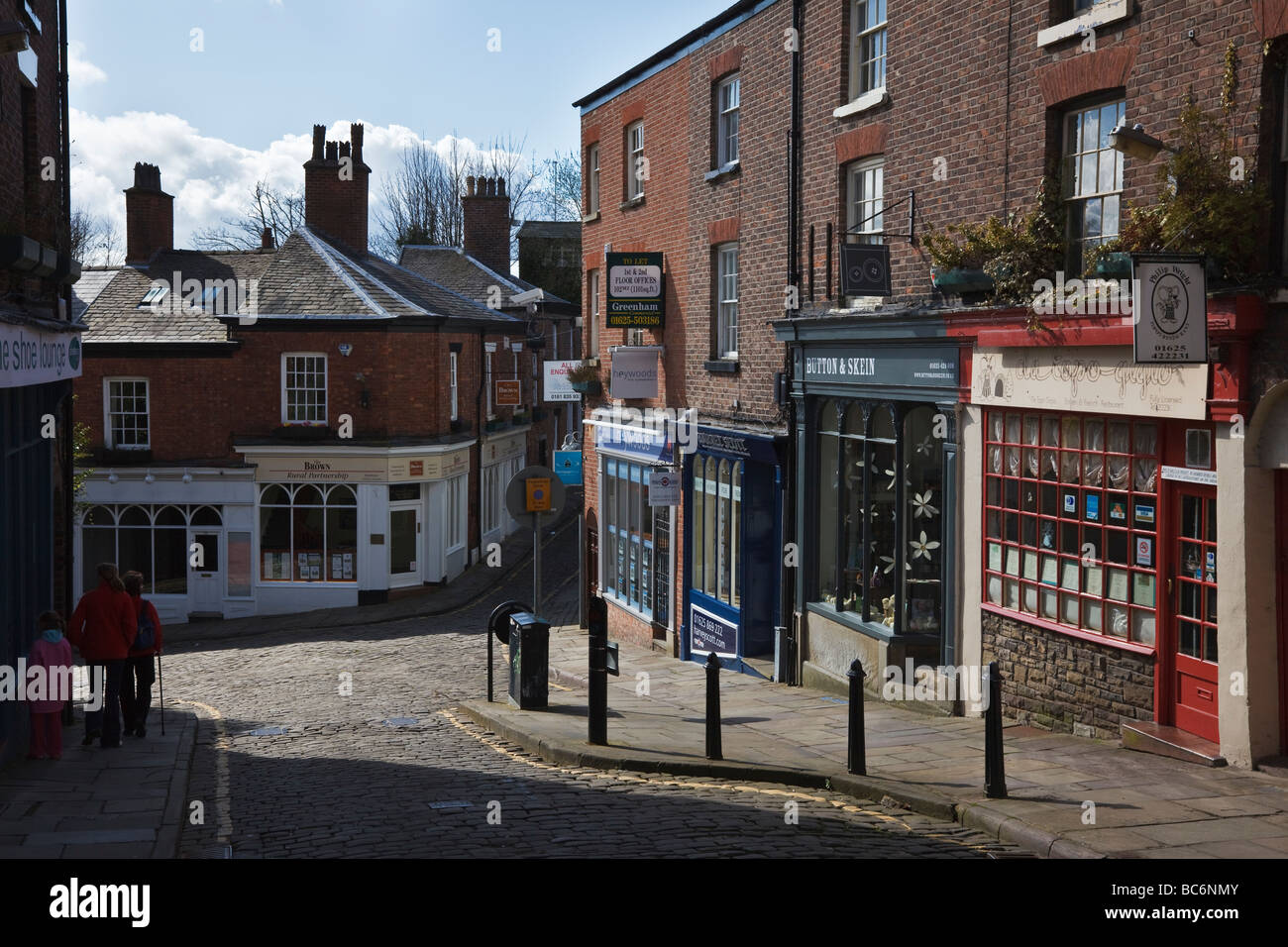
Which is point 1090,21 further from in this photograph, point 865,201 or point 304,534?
point 304,534

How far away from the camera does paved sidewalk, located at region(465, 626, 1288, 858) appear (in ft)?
27.7

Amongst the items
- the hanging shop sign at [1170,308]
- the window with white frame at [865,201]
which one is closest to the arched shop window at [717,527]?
the window with white frame at [865,201]

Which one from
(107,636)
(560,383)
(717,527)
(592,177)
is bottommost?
(107,636)

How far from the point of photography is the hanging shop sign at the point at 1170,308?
9672 millimetres

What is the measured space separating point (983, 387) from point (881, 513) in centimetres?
260

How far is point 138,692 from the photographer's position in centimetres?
1438

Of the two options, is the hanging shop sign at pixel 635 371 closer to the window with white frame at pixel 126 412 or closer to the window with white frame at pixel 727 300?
the window with white frame at pixel 727 300

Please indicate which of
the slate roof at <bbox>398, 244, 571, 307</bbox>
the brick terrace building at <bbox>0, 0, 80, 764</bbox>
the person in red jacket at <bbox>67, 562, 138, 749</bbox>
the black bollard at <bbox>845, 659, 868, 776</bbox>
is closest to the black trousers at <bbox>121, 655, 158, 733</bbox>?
the person in red jacket at <bbox>67, 562, 138, 749</bbox>

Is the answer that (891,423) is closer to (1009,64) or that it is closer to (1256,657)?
(1009,64)

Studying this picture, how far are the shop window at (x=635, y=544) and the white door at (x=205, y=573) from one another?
414 inches

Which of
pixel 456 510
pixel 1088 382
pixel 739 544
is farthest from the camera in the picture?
pixel 456 510

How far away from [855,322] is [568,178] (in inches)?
2086

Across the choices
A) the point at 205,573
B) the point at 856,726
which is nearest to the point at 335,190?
the point at 205,573

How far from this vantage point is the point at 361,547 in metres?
31.2
